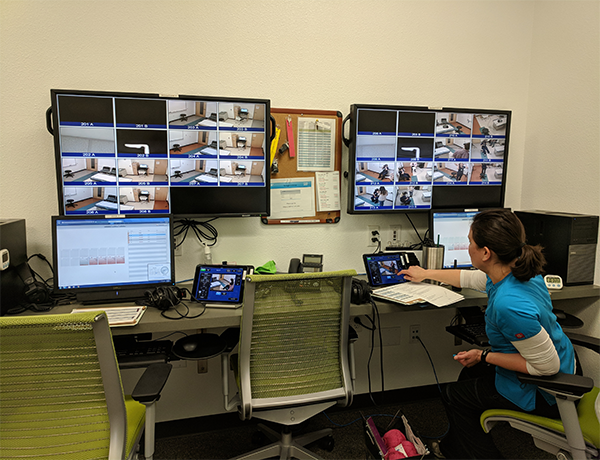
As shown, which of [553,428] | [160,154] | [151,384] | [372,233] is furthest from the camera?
[372,233]

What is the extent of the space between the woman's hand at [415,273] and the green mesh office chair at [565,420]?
0.69 metres

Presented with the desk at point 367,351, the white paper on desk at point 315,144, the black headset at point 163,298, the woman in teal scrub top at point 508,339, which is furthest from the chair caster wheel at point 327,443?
the white paper on desk at point 315,144

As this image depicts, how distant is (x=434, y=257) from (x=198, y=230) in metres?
1.37

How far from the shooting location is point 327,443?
1979 mm

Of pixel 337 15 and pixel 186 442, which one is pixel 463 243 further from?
pixel 186 442

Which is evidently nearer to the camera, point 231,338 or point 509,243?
point 509,243

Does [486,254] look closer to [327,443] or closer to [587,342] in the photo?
[587,342]

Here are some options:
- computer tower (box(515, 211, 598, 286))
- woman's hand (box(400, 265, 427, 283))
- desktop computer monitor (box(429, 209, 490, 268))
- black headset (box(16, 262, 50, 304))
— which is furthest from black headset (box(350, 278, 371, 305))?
black headset (box(16, 262, 50, 304))

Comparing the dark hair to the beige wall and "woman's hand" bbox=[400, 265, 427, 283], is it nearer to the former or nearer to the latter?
"woman's hand" bbox=[400, 265, 427, 283]

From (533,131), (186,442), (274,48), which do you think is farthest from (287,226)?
(533,131)

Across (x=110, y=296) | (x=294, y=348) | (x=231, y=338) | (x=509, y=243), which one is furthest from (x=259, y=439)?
(x=509, y=243)

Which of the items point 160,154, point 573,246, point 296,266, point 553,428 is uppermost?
point 160,154

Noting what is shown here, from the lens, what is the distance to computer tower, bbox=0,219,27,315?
165 cm

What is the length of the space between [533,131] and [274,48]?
1.80 m
